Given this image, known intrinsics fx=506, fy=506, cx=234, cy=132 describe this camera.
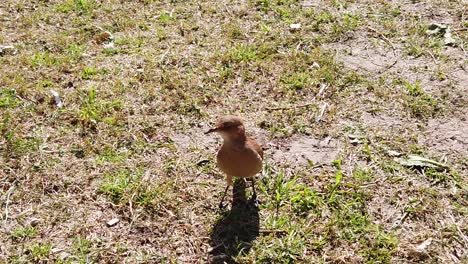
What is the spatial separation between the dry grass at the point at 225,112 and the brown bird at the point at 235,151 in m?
0.39

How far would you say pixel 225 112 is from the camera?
442cm

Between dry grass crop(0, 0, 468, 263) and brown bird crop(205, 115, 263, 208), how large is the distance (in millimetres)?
389

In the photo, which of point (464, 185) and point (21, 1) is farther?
point (21, 1)

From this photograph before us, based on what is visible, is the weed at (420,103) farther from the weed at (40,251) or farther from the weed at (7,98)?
the weed at (7,98)

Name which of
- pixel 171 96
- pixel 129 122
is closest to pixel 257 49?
pixel 171 96

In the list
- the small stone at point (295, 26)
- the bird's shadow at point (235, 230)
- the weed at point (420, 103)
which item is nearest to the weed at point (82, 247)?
the bird's shadow at point (235, 230)

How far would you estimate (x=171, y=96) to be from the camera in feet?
15.0

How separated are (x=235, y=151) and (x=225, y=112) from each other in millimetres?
1268

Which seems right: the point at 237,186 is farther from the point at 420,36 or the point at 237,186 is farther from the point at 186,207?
the point at 420,36

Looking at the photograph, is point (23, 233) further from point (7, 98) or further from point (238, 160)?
point (7, 98)

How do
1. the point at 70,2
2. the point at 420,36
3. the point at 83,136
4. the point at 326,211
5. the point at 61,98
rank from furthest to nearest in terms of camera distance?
the point at 70,2, the point at 420,36, the point at 61,98, the point at 83,136, the point at 326,211

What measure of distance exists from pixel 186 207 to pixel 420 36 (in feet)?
11.1

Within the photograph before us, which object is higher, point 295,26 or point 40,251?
point 295,26

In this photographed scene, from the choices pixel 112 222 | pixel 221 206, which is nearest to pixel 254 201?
pixel 221 206
